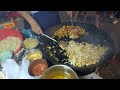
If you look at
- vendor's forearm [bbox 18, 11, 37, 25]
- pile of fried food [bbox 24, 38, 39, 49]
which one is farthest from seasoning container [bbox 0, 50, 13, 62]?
vendor's forearm [bbox 18, 11, 37, 25]

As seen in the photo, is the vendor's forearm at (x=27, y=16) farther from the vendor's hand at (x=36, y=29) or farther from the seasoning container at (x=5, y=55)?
the seasoning container at (x=5, y=55)

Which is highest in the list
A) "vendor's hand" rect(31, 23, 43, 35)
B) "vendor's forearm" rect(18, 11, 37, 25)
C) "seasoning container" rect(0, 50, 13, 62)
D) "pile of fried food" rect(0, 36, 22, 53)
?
"vendor's forearm" rect(18, 11, 37, 25)

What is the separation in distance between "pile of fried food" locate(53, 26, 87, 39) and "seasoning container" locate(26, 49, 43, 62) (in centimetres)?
28

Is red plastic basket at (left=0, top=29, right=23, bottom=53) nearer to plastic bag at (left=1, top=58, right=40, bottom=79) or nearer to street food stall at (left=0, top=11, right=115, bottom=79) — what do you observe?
street food stall at (left=0, top=11, right=115, bottom=79)

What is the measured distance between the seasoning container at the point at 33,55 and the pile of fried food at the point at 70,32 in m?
0.28

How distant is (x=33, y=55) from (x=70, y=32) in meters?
0.45

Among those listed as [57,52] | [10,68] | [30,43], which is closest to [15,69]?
[10,68]

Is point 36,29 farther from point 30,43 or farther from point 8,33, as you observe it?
point 8,33

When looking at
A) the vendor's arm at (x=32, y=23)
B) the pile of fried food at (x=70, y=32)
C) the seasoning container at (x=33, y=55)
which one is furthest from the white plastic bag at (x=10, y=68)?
the pile of fried food at (x=70, y=32)

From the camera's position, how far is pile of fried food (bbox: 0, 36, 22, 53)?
6.08ft

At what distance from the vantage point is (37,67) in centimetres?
162

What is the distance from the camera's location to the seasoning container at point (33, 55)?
1.73 meters

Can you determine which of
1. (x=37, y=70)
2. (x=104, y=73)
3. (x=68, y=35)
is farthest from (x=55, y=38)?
(x=104, y=73)

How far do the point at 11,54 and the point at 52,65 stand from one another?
404mm
